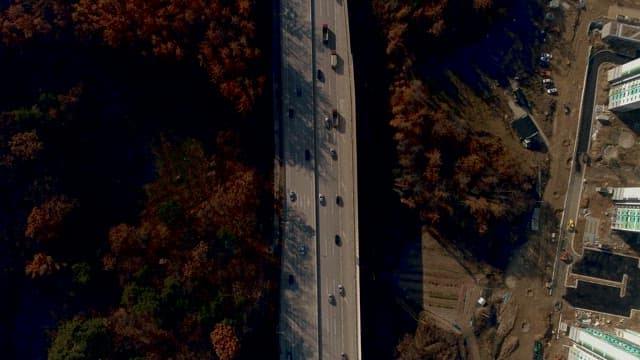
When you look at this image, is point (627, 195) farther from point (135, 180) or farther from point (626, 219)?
point (135, 180)

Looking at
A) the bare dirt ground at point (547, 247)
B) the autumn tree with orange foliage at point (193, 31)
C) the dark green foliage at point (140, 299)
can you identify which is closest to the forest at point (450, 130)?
the bare dirt ground at point (547, 247)

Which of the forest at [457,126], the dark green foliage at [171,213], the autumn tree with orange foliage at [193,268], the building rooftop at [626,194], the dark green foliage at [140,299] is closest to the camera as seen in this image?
the dark green foliage at [140,299]

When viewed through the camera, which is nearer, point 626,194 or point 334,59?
point 334,59

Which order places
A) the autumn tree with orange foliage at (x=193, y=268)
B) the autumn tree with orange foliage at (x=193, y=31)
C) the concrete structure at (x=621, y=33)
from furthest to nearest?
1. the concrete structure at (x=621, y=33)
2. the autumn tree with orange foliage at (x=193, y=268)
3. the autumn tree with orange foliage at (x=193, y=31)

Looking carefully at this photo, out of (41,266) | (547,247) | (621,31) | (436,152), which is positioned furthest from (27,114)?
(621,31)

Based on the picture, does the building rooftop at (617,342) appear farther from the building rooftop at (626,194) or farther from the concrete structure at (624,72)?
the concrete structure at (624,72)

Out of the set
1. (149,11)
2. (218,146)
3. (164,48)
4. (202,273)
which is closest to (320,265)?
(202,273)
